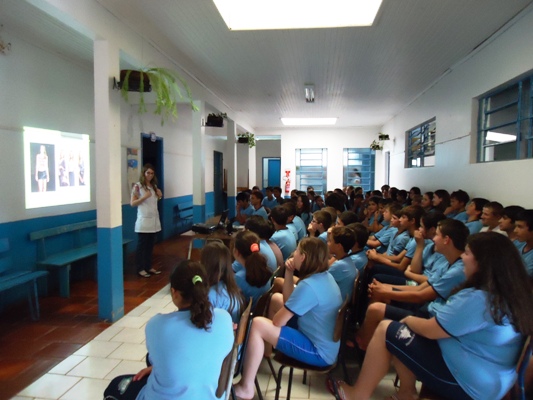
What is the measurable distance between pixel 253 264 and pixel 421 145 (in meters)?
6.23

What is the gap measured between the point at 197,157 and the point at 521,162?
4.54m

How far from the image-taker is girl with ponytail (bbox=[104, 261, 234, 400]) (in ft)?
4.98

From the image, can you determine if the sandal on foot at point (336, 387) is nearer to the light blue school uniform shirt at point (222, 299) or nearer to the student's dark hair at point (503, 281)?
the light blue school uniform shirt at point (222, 299)

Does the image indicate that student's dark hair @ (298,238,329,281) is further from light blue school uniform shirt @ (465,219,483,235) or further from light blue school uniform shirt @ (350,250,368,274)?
light blue school uniform shirt @ (465,219,483,235)

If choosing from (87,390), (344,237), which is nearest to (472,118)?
(344,237)

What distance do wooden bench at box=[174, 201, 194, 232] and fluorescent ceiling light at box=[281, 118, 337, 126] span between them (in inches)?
152

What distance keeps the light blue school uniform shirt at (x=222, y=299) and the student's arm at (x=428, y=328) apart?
0.96m

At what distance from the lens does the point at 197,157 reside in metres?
6.36

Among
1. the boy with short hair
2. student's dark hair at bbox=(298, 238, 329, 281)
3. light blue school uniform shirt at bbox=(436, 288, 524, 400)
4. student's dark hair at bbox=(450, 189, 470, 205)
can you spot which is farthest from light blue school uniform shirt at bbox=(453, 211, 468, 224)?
light blue school uniform shirt at bbox=(436, 288, 524, 400)

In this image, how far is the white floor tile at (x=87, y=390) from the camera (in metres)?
2.49

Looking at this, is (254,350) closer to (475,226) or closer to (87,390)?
(87,390)

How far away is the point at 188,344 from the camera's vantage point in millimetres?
1530

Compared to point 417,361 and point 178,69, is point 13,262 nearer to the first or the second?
point 178,69

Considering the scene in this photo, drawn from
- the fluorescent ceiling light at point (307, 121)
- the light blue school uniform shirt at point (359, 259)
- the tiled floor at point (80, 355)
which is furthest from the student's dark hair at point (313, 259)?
the fluorescent ceiling light at point (307, 121)
